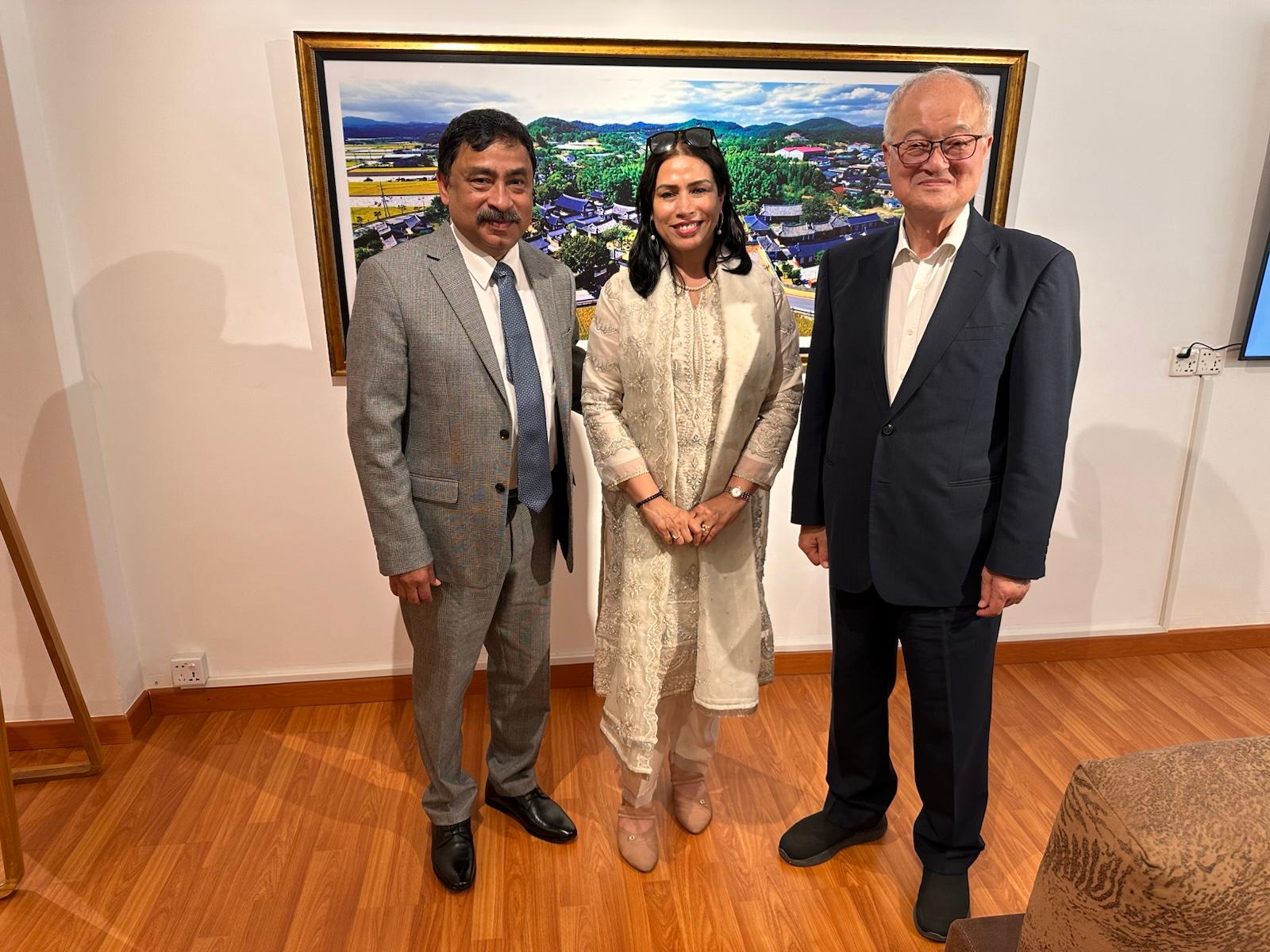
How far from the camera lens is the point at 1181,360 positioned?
2775 mm

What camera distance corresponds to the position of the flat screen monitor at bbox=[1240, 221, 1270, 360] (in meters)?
2.68

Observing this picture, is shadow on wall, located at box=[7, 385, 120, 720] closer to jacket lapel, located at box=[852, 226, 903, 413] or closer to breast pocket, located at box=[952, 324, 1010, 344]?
jacket lapel, located at box=[852, 226, 903, 413]

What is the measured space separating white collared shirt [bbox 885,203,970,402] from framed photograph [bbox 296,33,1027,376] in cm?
77

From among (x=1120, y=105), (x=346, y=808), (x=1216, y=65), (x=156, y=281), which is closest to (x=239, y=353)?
(x=156, y=281)

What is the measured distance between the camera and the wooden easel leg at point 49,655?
211cm

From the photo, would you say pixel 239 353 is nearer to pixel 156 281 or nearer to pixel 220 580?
pixel 156 281

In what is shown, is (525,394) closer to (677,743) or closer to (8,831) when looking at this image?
(677,743)

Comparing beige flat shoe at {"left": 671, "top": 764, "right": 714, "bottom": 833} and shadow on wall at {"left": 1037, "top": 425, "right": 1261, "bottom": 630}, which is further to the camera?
shadow on wall at {"left": 1037, "top": 425, "right": 1261, "bottom": 630}

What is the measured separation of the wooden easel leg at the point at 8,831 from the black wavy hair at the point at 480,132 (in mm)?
1599

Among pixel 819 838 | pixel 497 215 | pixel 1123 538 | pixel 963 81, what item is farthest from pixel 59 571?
pixel 1123 538

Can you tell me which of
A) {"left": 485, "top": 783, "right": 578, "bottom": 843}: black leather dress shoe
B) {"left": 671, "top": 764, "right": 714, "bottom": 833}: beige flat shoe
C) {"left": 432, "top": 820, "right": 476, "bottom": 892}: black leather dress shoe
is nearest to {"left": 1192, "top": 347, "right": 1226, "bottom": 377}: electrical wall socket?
{"left": 671, "top": 764, "right": 714, "bottom": 833}: beige flat shoe

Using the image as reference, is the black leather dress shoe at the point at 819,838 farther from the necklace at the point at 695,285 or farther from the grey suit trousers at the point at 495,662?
the necklace at the point at 695,285

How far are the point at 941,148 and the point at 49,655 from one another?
8.34ft

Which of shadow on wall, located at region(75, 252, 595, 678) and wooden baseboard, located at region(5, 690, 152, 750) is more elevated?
shadow on wall, located at region(75, 252, 595, 678)
